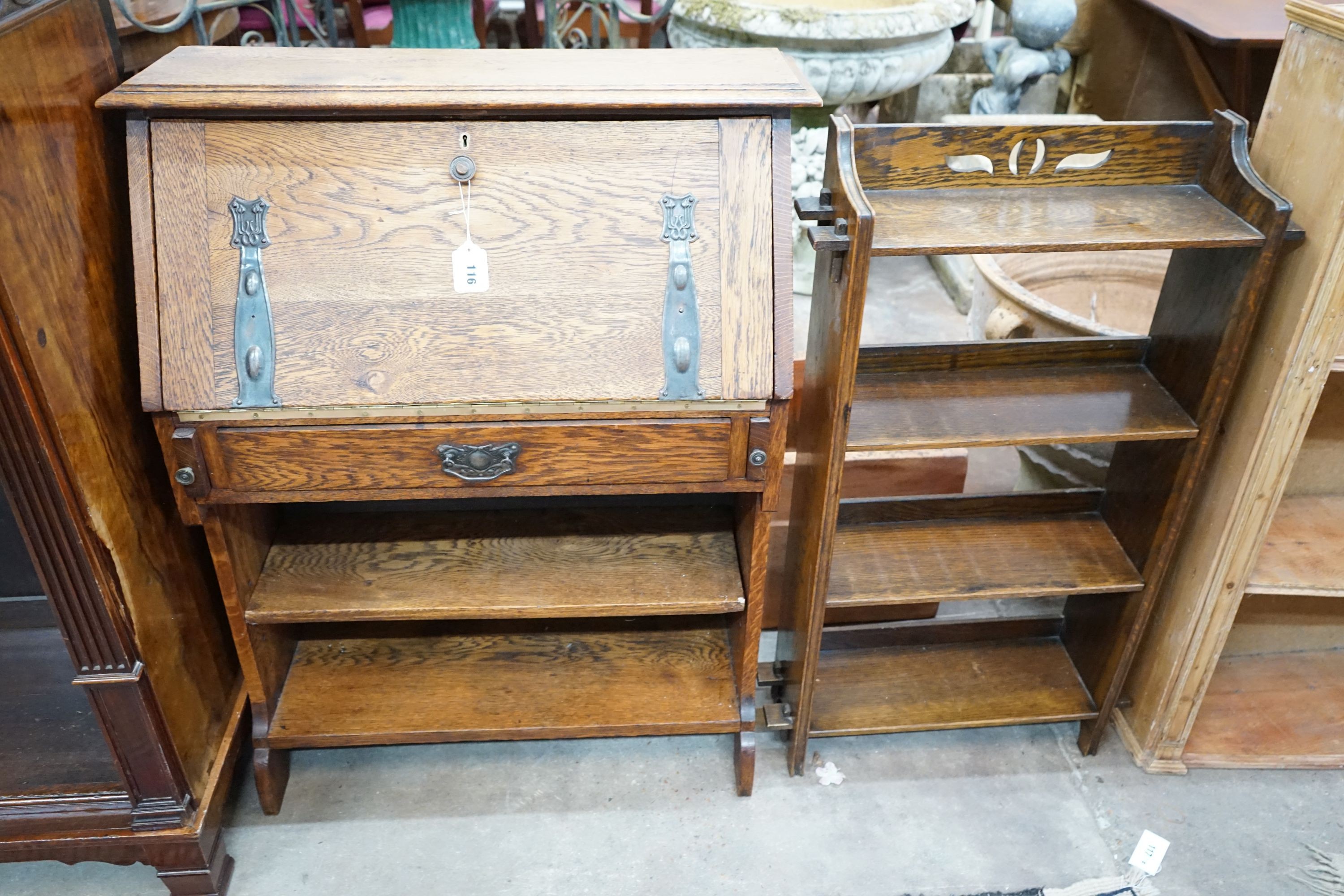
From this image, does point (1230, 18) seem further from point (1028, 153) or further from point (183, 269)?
point (183, 269)

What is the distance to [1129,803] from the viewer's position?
2.00 metres

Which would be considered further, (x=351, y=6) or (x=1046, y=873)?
(x=351, y=6)

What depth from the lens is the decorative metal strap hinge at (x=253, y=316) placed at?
141cm

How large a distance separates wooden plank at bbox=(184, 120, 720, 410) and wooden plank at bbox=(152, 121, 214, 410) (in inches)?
0.4

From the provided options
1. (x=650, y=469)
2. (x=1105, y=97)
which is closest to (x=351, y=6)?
(x=650, y=469)

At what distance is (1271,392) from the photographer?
5.31 feet

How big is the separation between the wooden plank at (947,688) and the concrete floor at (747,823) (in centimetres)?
14

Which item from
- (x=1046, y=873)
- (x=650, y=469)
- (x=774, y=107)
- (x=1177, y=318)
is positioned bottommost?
(x=1046, y=873)

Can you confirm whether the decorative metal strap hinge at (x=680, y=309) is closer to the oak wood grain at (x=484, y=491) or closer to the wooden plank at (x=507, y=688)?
the oak wood grain at (x=484, y=491)

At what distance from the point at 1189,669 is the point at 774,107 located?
136 cm

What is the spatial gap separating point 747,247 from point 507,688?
1038 millimetres

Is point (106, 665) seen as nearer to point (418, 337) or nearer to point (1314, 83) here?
point (418, 337)

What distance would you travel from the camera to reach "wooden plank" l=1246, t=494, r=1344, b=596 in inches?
72.2

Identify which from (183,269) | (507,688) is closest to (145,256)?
(183,269)
